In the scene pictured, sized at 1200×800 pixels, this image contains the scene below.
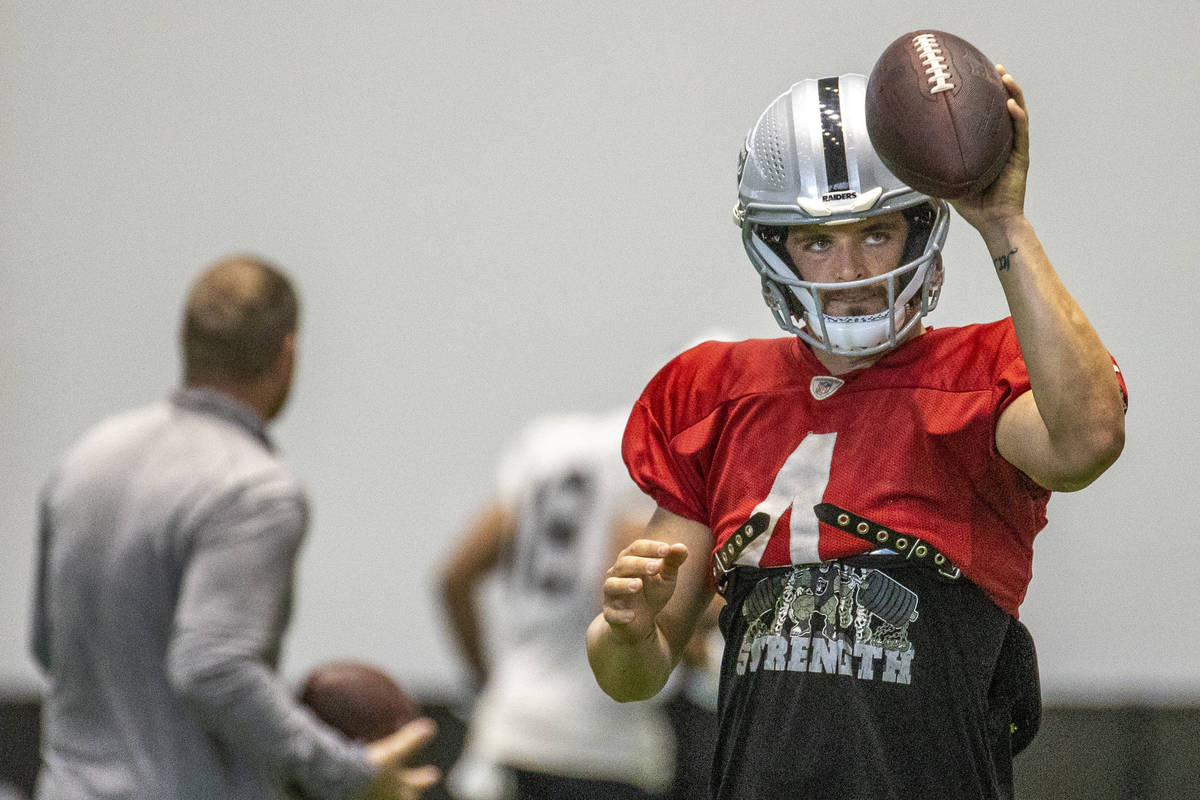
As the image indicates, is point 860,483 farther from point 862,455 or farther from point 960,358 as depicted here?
point 960,358

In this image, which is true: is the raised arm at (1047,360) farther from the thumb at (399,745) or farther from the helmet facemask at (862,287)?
the thumb at (399,745)

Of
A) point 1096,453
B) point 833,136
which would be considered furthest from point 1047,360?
point 833,136

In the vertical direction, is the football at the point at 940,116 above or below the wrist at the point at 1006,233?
above

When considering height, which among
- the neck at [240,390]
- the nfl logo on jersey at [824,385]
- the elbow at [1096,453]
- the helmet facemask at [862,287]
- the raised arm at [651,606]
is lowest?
the raised arm at [651,606]

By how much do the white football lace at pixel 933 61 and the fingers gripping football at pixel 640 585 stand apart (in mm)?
546

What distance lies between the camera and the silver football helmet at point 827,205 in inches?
60.3

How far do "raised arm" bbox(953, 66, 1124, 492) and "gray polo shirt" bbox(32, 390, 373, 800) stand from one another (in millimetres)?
1228

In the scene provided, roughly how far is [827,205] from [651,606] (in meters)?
0.49

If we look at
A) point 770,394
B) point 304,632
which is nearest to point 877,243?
point 770,394

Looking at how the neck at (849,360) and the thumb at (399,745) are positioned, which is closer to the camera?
the neck at (849,360)

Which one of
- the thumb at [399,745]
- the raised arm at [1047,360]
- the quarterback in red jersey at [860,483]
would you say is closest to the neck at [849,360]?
the quarterback in red jersey at [860,483]

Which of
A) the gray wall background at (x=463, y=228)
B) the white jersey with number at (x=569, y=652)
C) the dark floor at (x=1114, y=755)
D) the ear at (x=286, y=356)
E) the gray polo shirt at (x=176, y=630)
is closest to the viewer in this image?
the gray polo shirt at (x=176, y=630)

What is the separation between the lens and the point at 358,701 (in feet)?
7.70

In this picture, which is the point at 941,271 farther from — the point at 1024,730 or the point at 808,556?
the point at 1024,730
